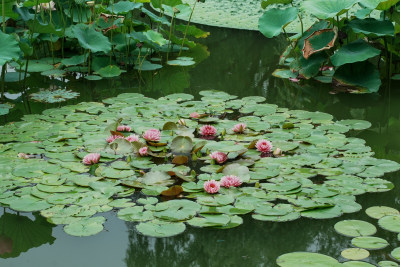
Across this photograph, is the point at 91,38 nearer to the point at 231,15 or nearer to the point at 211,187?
the point at 211,187

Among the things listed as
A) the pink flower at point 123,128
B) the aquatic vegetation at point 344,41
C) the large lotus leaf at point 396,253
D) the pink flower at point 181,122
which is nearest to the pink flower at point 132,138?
the pink flower at point 123,128

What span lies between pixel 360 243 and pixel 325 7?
88.1 inches

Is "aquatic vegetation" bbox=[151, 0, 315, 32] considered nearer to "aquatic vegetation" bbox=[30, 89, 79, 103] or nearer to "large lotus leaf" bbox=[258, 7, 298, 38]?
"large lotus leaf" bbox=[258, 7, 298, 38]

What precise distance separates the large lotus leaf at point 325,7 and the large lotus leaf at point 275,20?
20cm

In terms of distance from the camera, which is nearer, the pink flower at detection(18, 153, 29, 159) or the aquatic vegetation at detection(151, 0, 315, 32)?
the pink flower at detection(18, 153, 29, 159)

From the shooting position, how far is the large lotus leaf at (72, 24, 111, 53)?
4.17m

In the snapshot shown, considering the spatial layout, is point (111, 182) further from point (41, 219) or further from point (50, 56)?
point (50, 56)

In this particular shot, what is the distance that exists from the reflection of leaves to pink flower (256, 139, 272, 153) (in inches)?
43.6

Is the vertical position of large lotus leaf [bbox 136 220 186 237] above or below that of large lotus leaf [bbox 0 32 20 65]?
below

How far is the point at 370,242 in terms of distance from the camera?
2.08m

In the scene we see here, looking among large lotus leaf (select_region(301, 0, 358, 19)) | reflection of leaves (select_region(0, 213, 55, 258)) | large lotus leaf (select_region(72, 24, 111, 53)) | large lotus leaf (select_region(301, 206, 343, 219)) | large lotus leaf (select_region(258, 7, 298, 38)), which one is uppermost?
large lotus leaf (select_region(301, 0, 358, 19))

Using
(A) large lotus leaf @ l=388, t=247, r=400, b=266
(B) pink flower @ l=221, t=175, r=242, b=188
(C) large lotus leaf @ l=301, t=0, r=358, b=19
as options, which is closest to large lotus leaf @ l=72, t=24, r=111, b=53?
(C) large lotus leaf @ l=301, t=0, r=358, b=19

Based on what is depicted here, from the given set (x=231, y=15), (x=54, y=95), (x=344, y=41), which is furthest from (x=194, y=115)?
(x=231, y=15)

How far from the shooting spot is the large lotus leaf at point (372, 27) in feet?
12.8
